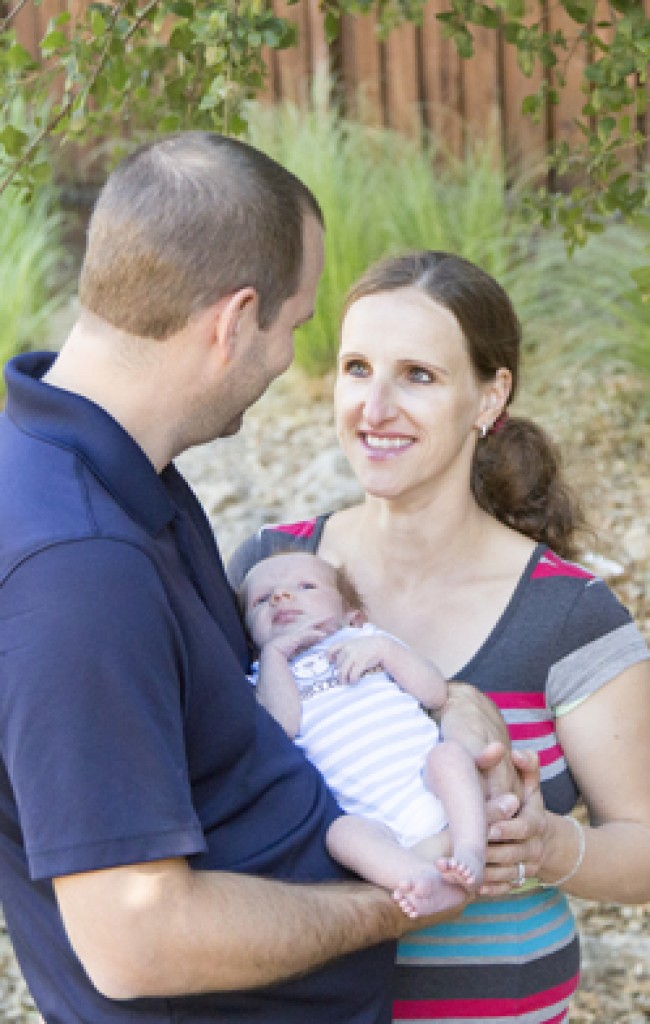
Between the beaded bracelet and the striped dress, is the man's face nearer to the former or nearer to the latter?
the striped dress

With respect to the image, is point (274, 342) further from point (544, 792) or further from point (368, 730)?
point (544, 792)

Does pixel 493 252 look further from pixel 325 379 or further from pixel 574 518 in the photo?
pixel 574 518

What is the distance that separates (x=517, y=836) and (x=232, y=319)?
882 millimetres

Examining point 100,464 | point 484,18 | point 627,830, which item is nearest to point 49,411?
point 100,464

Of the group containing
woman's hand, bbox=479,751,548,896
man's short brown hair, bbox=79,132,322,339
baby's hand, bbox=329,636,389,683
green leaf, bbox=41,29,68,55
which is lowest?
woman's hand, bbox=479,751,548,896

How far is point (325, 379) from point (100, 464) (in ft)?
17.0

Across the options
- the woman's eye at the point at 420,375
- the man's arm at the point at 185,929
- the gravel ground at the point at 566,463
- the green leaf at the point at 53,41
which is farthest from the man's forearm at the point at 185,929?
the gravel ground at the point at 566,463

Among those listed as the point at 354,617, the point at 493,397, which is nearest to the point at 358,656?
the point at 354,617

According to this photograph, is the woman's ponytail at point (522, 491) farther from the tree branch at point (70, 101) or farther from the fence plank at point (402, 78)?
the fence plank at point (402, 78)

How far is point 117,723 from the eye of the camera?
1615 millimetres

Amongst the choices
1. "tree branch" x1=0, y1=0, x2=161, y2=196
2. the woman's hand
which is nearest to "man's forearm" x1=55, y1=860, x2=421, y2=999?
the woman's hand

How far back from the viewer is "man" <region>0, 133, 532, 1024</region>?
5.29 ft

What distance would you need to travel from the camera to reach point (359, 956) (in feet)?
6.75

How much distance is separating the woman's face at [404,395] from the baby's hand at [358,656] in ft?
1.17
